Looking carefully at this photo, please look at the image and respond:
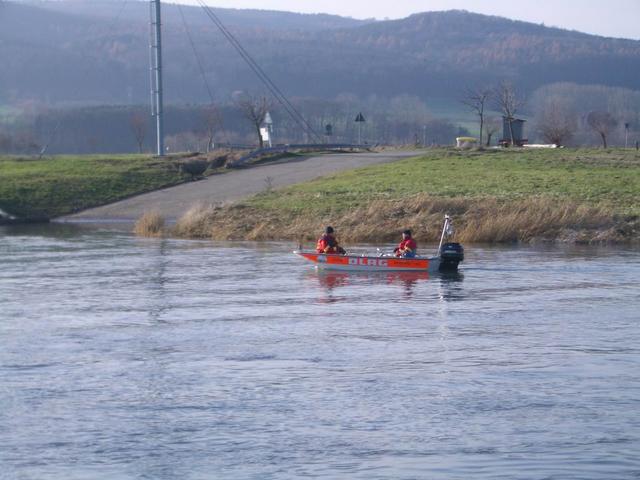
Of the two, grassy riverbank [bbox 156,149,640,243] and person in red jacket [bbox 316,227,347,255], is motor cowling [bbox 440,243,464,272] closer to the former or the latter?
person in red jacket [bbox 316,227,347,255]

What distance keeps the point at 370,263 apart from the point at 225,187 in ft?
78.1

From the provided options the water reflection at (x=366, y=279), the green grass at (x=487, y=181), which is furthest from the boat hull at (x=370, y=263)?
the green grass at (x=487, y=181)

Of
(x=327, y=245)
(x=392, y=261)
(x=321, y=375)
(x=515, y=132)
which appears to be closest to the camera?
(x=321, y=375)

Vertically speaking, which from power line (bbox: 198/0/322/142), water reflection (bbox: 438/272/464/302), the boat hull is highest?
power line (bbox: 198/0/322/142)

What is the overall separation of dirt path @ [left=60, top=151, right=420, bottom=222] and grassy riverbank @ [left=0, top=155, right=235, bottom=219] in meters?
1.28

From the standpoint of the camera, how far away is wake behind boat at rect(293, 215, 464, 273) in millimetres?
27219

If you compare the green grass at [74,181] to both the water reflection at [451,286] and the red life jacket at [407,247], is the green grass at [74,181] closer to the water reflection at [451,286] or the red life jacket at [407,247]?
the red life jacket at [407,247]

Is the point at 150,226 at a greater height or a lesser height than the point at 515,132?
lesser

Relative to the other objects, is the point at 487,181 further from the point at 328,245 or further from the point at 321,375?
the point at 321,375

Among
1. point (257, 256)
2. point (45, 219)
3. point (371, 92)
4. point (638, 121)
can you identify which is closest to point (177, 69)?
point (371, 92)

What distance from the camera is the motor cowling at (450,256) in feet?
89.1

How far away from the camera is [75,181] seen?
54.0 m

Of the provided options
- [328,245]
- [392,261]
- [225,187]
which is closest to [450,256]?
[392,261]

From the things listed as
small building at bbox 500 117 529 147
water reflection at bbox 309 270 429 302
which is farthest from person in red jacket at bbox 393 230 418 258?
small building at bbox 500 117 529 147
